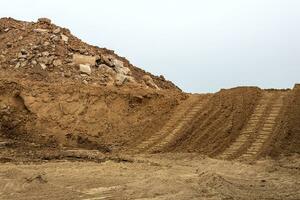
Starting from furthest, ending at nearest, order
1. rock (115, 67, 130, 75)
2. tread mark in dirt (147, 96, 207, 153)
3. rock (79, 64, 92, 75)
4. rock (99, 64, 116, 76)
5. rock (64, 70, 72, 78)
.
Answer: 1. rock (115, 67, 130, 75)
2. rock (99, 64, 116, 76)
3. rock (79, 64, 92, 75)
4. rock (64, 70, 72, 78)
5. tread mark in dirt (147, 96, 207, 153)

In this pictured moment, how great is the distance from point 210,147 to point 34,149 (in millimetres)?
5489

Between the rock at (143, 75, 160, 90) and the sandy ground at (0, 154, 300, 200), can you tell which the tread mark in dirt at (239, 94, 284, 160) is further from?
the rock at (143, 75, 160, 90)

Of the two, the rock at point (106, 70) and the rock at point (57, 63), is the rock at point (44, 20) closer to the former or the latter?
the rock at point (57, 63)

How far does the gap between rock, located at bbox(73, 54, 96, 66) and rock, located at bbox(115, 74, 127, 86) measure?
1340mm

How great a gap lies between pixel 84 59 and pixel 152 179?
1332 centimetres

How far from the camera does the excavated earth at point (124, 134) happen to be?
36.5 feet

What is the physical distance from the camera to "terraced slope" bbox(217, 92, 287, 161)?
15539 mm

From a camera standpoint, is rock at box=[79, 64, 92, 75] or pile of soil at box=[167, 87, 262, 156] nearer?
pile of soil at box=[167, 87, 262, 156]

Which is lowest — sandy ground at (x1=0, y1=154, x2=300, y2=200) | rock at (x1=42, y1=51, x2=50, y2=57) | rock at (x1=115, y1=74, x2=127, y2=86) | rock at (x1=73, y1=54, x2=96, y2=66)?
sandy ground at (x1=0, y1=154, x2=300, y2=200)

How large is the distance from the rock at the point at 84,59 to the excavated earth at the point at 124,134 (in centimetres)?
5

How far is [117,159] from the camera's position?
1489cm

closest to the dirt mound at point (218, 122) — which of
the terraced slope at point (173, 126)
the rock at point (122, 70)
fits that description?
the terraced slope at point (173, 126)

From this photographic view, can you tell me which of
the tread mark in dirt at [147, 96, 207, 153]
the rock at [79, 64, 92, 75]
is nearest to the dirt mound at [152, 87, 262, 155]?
the tread mark in dirt at [147, 96, 207, 153]

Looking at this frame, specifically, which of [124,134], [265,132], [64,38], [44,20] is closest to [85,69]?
[64,38]
